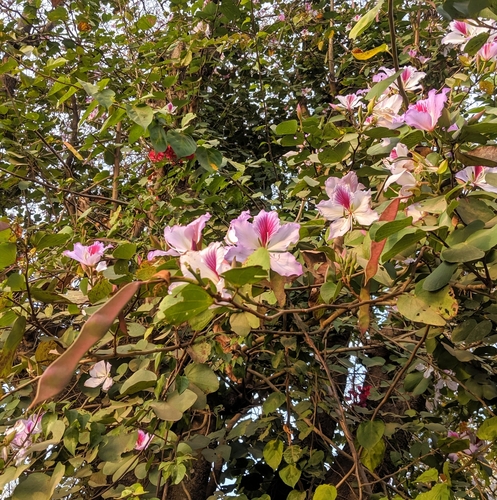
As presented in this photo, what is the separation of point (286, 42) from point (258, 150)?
0.79 m

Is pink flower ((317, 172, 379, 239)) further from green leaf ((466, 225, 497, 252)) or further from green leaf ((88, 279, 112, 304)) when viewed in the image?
green leaf ((88, 279, 112, 304))

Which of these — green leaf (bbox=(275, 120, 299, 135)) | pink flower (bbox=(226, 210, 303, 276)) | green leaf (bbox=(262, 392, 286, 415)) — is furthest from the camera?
green leaf (bbox=(262, 392, 286, 415))

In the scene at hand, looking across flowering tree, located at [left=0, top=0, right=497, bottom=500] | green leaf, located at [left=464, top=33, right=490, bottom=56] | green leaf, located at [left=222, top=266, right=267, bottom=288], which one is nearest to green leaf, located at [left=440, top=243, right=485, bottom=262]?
flowering tree, located at [left=0, top=0, right=497, bottom=500]

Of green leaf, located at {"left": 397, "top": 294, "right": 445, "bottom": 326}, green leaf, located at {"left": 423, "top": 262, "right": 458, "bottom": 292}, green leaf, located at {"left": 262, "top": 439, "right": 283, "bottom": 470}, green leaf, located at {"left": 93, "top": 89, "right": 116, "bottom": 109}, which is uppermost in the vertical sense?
green leaf, located at {"left": 93, "top": 89, "right": 116, "bottom": 109}

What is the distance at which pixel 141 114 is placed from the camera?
1.01m

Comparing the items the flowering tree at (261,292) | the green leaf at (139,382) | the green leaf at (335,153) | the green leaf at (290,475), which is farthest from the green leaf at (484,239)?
the green leaf at (290,475)

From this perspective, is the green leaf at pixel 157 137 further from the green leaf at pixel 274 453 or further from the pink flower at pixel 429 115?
the green leaf at pixel 274 453

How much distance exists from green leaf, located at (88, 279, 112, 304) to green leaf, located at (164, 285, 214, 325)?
1.00ft

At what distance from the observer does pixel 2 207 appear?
2.74 meters

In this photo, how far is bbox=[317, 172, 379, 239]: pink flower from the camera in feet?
2.44

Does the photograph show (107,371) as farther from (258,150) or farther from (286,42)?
(286,42)

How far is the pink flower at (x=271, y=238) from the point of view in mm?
620

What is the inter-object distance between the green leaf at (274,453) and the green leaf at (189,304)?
2.49 feet

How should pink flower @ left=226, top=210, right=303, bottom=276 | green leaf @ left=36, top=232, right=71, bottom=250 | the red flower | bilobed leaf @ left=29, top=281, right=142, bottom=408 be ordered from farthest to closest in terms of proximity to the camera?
the red flower
green leaf @ left=36, top=232, right=71, bottom=250
pink flower @ left=226, top=210, right=303, bottom=276
bilobed leaf @ left=29, top=281, right=142, bottom=408
